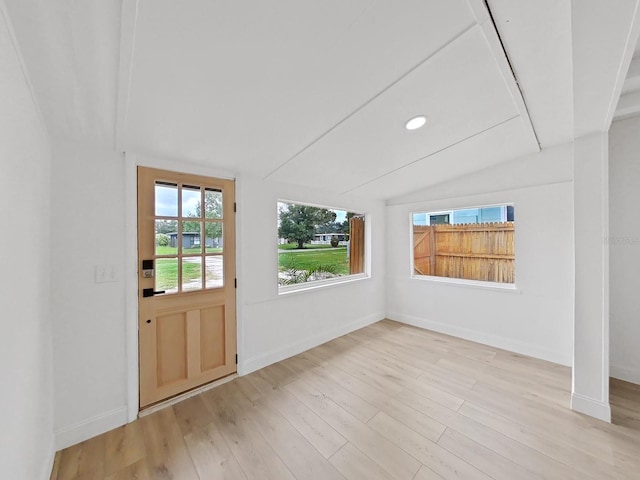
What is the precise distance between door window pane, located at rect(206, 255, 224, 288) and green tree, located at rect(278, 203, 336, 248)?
82 centimetres

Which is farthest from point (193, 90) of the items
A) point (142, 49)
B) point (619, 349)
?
point (619, 349)

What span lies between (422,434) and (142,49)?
2.76 m

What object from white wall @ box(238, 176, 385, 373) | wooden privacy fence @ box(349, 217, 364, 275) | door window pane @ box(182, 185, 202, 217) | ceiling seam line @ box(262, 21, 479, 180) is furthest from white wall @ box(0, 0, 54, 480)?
wooden privacy fence @ box(349, 217, 364, 275)

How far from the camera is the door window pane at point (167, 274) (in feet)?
6.81

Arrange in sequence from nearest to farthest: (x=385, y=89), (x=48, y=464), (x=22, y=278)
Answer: (x=22, y=278), (x=48, y=464), (x=385, y=89)

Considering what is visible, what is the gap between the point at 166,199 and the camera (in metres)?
2.12

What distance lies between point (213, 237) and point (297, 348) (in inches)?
64.8

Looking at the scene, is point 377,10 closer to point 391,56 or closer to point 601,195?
point 391,56

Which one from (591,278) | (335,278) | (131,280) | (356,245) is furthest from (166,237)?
(591,278)

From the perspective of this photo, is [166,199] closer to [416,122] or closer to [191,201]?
[191,201]

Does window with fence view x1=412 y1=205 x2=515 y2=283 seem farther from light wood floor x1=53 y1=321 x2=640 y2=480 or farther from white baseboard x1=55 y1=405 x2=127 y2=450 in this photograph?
white baseboard x1=55 y1=405 x2=127 y2=450

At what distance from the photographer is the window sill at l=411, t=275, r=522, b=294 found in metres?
3.03

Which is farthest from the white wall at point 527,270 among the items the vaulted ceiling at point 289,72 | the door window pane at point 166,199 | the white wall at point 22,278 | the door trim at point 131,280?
the white wall at point 22,278

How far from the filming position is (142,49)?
1.08 meters
